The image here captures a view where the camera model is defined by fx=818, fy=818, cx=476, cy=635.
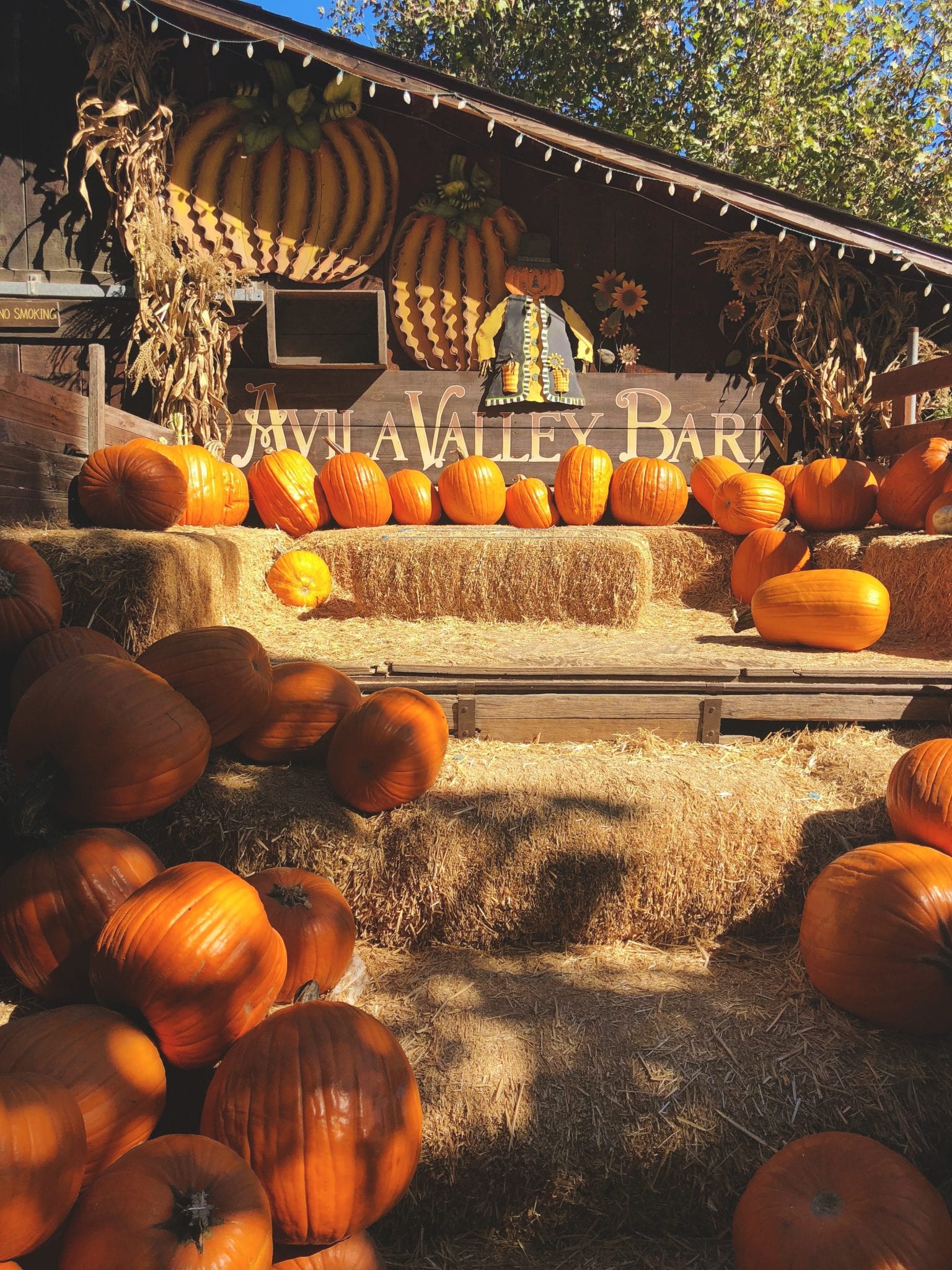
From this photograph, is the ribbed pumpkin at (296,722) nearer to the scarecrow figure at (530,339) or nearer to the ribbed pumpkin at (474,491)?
the ribbed pumpkin at (474,491)

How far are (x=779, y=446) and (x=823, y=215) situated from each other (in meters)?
1.54

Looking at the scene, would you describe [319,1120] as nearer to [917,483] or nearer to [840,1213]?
[840,1213]

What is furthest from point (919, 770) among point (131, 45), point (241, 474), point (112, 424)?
point (131, 45)

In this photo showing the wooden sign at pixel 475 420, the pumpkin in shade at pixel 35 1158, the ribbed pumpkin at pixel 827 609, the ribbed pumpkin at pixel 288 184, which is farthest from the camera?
the wooden sign at pixel 475 420

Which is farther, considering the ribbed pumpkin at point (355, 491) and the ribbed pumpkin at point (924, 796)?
the ribbed pumpkin at point (355, 491)

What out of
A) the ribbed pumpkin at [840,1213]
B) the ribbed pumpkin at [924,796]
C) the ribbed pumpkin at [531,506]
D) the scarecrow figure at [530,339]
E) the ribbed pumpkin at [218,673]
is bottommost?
the ribbed pumpkin at [840,1213]

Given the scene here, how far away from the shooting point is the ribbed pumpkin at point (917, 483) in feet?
14.2

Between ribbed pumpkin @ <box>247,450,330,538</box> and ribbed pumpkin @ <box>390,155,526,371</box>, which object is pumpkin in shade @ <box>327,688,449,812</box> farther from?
ribbed pumpkin @ <box>390,155,526,371</box>

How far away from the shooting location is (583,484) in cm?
534

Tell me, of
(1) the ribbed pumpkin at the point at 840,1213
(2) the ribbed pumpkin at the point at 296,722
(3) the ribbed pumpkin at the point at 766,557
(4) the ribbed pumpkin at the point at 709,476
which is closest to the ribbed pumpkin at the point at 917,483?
(3) the ribbed pumpkin at the point at 766,557

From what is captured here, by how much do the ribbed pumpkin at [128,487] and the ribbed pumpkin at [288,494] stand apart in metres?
1.55

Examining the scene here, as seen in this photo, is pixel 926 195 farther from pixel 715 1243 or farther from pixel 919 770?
pixel 715 1243

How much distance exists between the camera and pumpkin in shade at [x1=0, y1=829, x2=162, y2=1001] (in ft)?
5.92

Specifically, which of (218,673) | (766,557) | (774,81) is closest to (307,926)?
(218,673)
